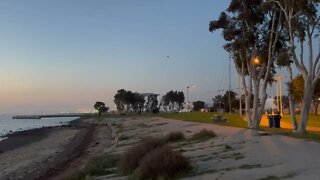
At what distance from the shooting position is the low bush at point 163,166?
534 inches

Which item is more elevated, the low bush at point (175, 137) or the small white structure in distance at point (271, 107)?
the small white structure in distance at point (271, 107)

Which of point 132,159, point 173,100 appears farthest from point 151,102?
point 132,159

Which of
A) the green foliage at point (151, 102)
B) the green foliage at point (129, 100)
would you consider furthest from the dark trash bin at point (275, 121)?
the green foliage at point (151, 102)

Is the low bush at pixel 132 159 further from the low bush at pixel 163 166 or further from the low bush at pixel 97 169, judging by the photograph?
the low bush at pixel 163 166

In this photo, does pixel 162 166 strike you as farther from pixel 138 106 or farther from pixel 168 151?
pixel 138 106

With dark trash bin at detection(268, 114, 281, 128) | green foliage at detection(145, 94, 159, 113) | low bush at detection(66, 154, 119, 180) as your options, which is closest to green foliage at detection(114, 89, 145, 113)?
green foliage at detection(145, 94, 159, 113)

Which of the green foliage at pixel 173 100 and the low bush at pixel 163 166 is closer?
the low bush at pixel 163 166

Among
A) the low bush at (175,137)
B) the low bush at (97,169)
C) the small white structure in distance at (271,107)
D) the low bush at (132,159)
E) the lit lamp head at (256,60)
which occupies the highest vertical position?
the lit lamp head at (256,60)

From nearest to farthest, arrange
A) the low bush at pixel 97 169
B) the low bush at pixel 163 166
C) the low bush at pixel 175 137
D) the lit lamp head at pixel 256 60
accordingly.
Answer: the low bush at pixel 163 166 < the low bush at pixel 97 169 < the low bush at pixel 175 137 < the lit lamp head at pixel 256 60

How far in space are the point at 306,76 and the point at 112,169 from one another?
12.6 m

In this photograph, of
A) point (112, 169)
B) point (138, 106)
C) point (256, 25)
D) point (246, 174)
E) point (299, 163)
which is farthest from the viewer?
point (138, 106)

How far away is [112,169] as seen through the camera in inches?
742

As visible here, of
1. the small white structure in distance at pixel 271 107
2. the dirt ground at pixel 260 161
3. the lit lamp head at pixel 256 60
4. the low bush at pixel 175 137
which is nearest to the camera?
the dirt ground at pixel 260 161

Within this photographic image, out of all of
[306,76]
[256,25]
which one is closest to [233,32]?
[256,25]
